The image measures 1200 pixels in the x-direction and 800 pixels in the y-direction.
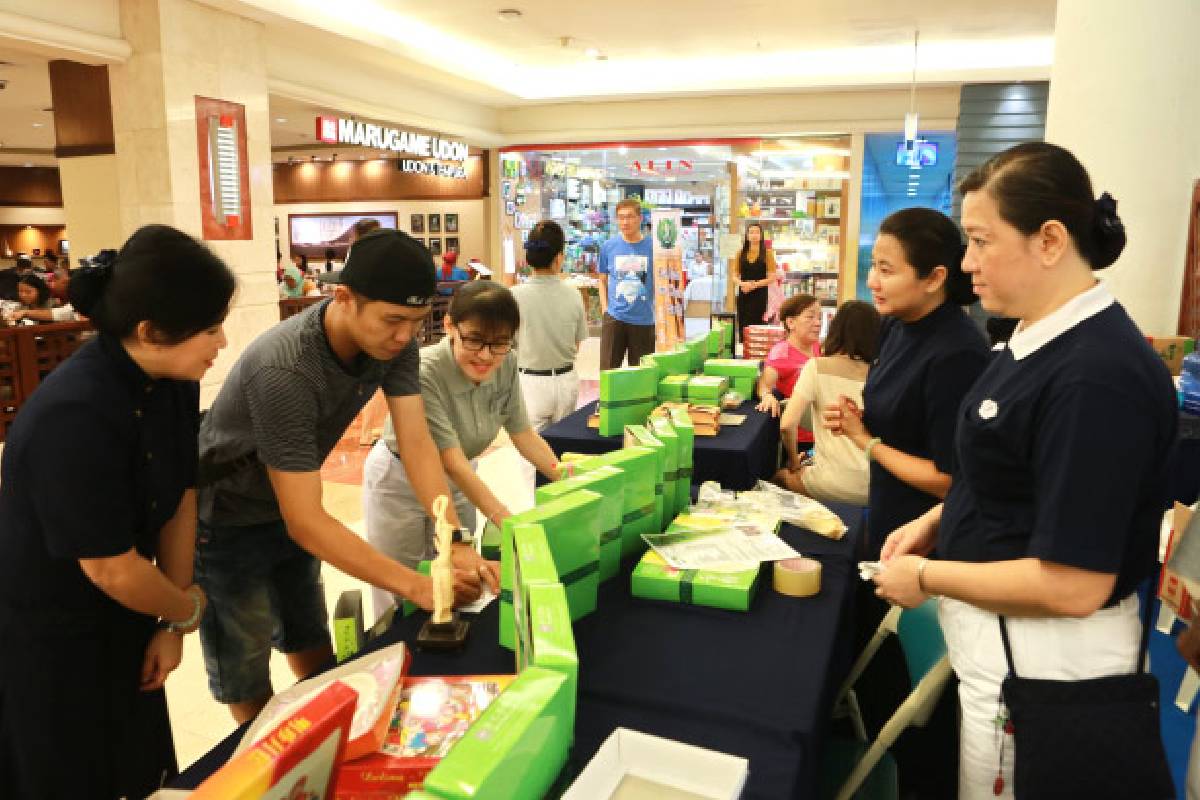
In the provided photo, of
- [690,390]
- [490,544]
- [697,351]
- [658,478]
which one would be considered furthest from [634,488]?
[697,351]

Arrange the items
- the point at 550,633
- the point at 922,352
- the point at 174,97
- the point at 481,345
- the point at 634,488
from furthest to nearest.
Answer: the point at 174,97 → the point at 481,345 → the point at 922,352 → the point at 634,488 → the point at 550,633

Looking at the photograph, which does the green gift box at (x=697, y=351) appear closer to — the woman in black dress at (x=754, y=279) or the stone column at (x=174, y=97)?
the stone column at (x=174, y=97)

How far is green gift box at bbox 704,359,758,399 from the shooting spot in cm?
439

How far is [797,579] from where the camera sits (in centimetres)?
182

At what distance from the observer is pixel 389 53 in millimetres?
7770

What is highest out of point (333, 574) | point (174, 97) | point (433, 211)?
point (174, 97)

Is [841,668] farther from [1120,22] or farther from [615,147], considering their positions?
[615,147]

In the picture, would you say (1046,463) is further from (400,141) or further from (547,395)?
(400,141)

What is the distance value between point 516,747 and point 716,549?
1118 millimetres

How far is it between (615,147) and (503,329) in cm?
926

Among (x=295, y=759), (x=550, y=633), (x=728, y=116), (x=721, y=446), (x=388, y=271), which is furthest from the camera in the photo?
(x=728, y=116)

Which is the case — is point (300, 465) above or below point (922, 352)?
below

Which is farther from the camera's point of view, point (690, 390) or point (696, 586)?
point (690, 390)

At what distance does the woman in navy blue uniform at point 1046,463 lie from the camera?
1225 mm
